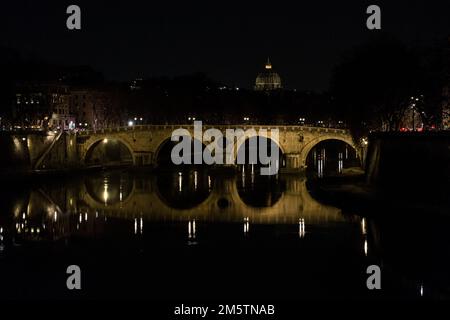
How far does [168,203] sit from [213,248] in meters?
12.3

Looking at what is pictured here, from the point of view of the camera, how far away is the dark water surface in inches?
749

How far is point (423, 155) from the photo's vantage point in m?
29.6

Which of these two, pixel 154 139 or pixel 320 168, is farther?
pixel 154 139

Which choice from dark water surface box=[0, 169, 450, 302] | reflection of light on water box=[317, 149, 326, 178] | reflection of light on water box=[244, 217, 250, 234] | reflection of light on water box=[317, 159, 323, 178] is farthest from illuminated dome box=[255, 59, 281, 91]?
reflection of light on water box=[244, 217, 250, 234]

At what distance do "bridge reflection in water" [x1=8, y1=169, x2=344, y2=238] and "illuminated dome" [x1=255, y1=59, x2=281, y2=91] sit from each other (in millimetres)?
85974

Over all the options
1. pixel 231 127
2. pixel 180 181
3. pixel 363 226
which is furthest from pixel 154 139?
pixel 363 226

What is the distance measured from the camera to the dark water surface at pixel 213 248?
1902cm

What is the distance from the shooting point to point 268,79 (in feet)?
440

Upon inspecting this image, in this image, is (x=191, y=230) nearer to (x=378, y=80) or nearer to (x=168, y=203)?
(x=168, y=203)

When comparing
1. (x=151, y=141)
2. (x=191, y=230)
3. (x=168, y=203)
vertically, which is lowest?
(x=191, y=230)

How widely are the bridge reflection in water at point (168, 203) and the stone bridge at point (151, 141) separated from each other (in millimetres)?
3802

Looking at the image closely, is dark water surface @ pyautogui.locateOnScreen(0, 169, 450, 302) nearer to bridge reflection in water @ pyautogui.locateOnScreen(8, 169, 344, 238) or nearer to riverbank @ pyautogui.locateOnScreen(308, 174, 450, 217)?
bridge reflection in water @ pyautogui.locateOnScreen(8, 169, 344, 238)
